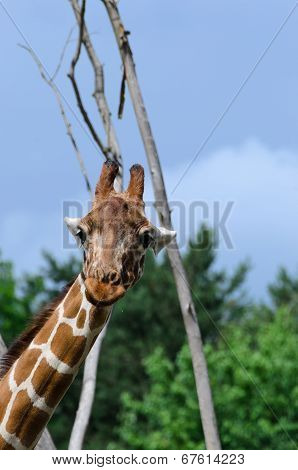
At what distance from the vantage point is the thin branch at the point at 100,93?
332 inches

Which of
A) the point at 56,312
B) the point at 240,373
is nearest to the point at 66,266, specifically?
the point at 240,373

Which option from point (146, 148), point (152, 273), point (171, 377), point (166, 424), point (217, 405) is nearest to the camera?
point (146, 148)

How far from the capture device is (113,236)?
4.56m

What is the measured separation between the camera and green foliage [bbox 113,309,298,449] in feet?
79.7

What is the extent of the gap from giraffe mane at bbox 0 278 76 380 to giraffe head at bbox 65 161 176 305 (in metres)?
0.40

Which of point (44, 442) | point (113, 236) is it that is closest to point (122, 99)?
point (44, 442)

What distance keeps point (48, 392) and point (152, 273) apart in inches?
1353

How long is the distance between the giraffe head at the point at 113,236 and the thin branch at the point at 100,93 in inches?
128

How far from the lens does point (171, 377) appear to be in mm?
28484

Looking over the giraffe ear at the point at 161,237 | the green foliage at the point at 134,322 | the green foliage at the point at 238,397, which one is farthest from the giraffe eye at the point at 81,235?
the green foliage at the point at 134,322

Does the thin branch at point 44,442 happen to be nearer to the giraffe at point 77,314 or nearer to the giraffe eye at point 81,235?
the giraffe at point 77,314

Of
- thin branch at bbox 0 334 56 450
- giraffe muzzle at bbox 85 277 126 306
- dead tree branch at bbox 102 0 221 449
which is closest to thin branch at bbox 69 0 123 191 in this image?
dead tree branch at bbox 102 0 221 449

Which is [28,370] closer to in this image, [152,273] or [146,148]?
[146,148]

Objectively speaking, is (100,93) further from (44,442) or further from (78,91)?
(44,442)
